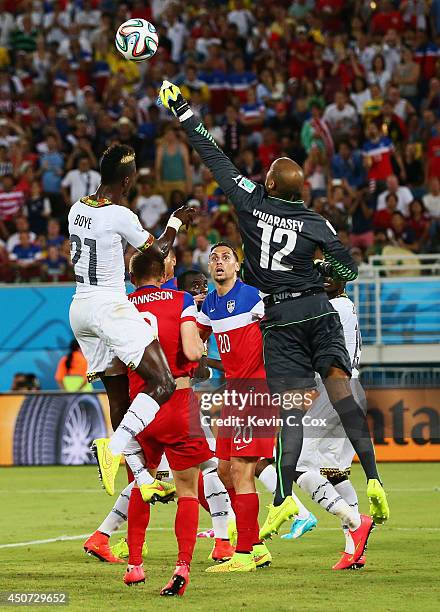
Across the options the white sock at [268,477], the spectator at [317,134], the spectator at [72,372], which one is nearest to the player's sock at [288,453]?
the white sock at [268,477]

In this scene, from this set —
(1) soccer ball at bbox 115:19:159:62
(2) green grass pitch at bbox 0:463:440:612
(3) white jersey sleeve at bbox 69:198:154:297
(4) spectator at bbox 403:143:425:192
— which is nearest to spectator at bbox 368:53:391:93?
(4) spectator at bbox 403:143:425:192

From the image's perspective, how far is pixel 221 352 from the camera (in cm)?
950

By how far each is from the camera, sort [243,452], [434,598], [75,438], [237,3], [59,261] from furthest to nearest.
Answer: [237,3], [59,261], [75,438], [243,452], [434,598]

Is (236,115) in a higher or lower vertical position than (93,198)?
higher

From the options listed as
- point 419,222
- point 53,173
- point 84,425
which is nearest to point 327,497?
point 84,425

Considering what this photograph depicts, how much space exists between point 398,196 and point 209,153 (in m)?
12.6

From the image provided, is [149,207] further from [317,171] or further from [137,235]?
[137,235]

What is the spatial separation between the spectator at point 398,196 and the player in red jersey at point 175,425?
13.0 m

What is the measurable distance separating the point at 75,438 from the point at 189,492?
10.5m

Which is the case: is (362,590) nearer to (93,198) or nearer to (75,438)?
(93,198)

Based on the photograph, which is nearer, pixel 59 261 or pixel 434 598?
pixel 434 598

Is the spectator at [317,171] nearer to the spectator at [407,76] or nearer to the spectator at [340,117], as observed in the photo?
the spectator at [340,117]

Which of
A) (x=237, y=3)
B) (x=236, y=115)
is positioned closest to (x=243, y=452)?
(x=236, y=115)

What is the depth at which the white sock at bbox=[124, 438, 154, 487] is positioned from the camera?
827 cm
